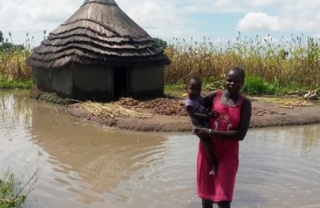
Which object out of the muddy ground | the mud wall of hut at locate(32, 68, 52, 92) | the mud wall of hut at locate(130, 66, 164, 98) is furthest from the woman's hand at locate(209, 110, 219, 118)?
the mud wall of hut at locate(32, 68, 52, 92)

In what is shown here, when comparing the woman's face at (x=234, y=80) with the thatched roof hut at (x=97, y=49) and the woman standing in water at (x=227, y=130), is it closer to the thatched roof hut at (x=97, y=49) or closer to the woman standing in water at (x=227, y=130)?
the woman standing in water at (x=227, y=130)

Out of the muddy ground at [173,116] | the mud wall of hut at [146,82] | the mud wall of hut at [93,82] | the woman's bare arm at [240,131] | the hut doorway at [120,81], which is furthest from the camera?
the hut doorway at [120,81]

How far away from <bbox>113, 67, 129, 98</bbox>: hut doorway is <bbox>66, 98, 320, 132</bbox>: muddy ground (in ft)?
5.47

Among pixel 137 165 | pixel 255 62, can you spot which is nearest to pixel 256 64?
pixel 255 62

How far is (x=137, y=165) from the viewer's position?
695 cm

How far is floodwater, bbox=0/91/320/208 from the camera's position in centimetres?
544

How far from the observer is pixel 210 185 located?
4086mm

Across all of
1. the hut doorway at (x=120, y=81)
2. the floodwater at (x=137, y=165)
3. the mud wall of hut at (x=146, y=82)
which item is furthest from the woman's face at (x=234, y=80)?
the hut doorway at (x=120, y=81)

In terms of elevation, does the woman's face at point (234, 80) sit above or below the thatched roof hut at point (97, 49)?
below

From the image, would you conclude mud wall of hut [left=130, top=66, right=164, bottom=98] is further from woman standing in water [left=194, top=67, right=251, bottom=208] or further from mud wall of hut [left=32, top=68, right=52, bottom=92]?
woman standing in water [left=194, top=67, right=251, bottom=208]

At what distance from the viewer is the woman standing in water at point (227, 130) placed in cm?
387

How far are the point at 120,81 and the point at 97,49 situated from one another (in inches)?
64.7

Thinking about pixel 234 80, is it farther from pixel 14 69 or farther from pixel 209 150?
pixel 14 69

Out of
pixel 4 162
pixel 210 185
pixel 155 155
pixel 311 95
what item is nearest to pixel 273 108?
pixel 311 95
